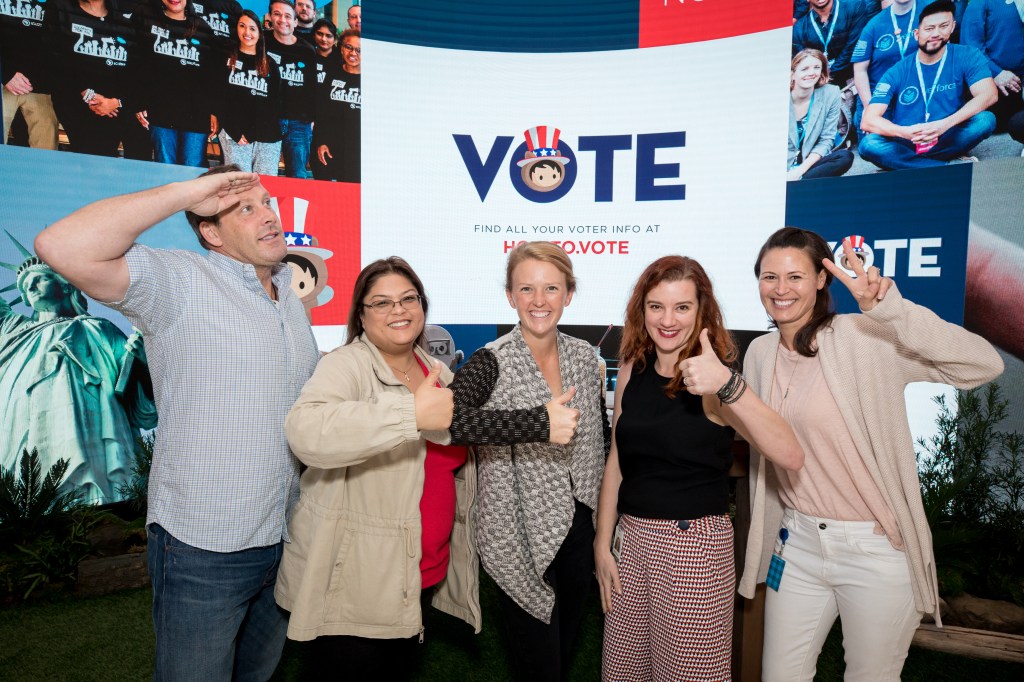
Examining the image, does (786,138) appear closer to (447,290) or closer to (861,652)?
(447,290)

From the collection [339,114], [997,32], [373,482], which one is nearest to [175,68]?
[339,114]

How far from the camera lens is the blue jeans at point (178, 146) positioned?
4000 mm

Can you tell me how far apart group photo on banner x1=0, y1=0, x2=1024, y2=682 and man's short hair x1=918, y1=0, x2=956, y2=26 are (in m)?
0.01

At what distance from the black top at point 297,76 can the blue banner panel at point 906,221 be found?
366 centimetres

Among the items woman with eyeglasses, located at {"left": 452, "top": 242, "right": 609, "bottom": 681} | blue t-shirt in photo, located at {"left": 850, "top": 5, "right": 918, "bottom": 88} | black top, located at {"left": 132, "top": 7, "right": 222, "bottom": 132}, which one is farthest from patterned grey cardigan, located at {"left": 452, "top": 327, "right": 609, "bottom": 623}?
blue t-shirt in photo, located at {"left": 850, "top": 5, "right": 918, "bottom": 88}

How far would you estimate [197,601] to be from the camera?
1459mm

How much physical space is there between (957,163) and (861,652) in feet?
12.1

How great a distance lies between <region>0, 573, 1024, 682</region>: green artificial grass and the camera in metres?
2.71

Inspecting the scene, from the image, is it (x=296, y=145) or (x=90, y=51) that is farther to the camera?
(x=296, y=145)

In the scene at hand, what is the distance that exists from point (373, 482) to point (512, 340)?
1.90 feet

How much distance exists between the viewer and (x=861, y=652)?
63.4 inches

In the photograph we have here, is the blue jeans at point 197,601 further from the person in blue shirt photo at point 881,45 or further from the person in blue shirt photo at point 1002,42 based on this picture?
the person in blue shirt photo at point 1002,42

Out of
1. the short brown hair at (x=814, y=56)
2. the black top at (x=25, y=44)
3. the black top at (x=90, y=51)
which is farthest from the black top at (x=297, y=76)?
the short brown hair at (x=814, y=56)

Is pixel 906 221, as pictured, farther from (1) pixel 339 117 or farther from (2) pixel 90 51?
(2) pixel 90 51
